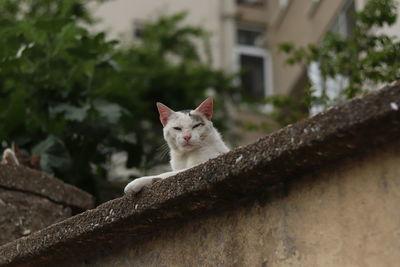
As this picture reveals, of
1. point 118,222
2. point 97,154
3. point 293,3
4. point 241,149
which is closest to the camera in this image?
point 241,149

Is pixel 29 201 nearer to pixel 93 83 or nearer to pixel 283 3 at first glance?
pixel 93 83

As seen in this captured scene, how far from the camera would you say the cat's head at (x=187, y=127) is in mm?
3709

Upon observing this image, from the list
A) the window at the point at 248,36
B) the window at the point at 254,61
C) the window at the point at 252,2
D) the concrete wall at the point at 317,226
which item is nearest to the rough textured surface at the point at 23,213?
the concrete wall at the point at 317,226

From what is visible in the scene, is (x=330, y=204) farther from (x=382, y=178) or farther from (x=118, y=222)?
(x=118, y=222)

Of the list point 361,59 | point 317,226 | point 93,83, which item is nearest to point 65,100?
point 93,83

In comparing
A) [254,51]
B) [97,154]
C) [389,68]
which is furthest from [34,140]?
[254,51]

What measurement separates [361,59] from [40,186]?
3071 mm

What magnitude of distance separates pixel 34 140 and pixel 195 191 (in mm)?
3128

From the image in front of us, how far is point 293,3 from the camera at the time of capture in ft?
42.5

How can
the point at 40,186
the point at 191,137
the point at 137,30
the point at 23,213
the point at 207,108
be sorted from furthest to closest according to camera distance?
1. the point at 137,30
2. the point at 40,186
3. the point at 23,213
4. the point at 207,108
5. the point at 191,137

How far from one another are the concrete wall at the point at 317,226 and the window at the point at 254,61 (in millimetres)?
12645

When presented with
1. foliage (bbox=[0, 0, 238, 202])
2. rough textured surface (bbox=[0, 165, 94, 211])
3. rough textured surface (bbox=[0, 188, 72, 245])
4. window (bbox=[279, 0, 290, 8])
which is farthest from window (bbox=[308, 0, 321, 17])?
rough textured surface (bbox=[0, 188, 72, 245])

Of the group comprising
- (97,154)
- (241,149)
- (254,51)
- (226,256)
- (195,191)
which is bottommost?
(254,51)

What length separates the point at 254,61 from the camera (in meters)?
15.8
